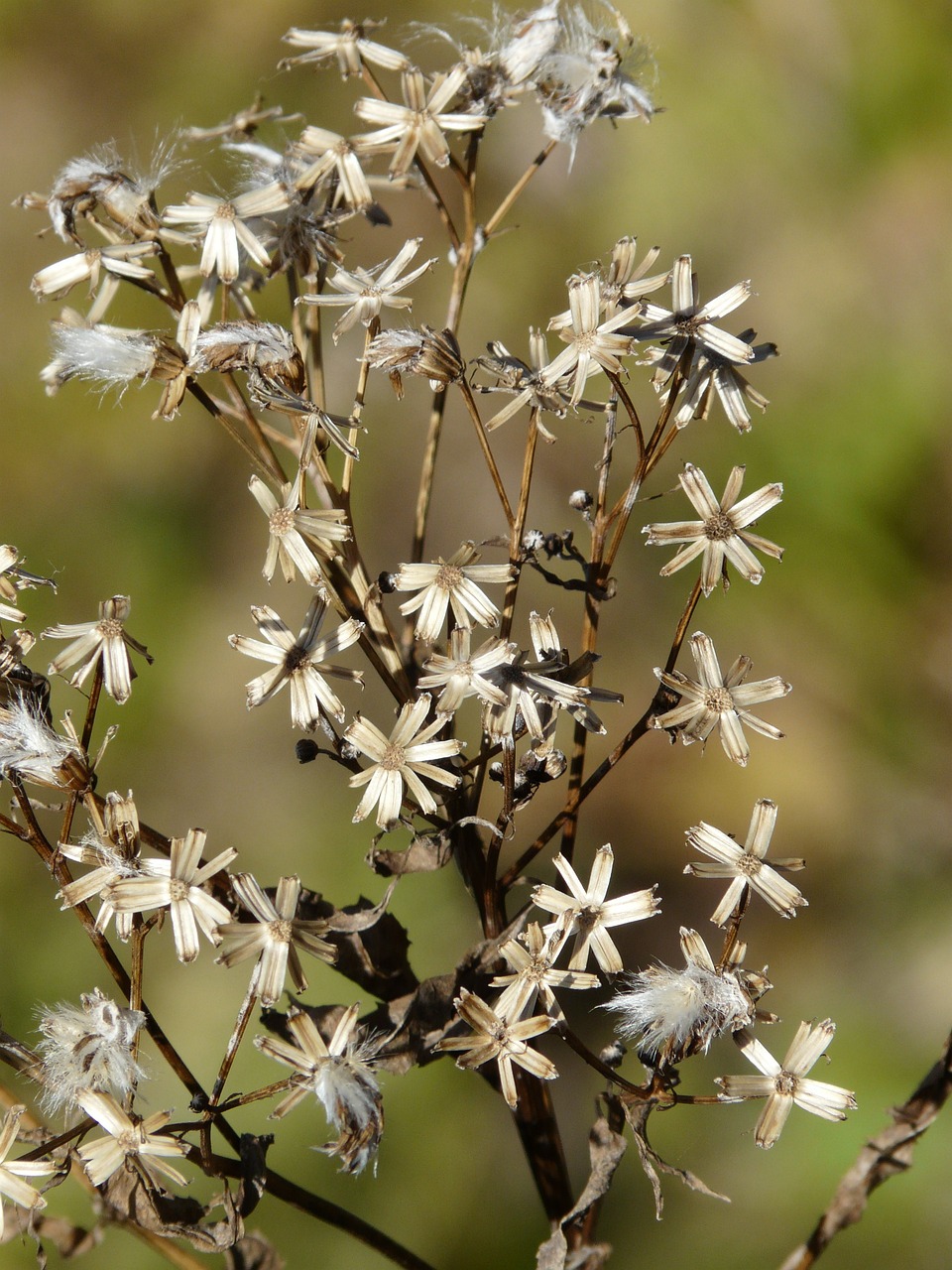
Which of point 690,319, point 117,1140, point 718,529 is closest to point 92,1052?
point 117,1140

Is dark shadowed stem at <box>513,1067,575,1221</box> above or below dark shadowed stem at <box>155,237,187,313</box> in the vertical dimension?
below

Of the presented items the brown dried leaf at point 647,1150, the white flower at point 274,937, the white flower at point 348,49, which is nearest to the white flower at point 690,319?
the white flower at point 348,49

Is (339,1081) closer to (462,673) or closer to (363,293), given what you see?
(462,673)

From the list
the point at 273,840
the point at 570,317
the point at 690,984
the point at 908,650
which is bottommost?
the point at 273,840

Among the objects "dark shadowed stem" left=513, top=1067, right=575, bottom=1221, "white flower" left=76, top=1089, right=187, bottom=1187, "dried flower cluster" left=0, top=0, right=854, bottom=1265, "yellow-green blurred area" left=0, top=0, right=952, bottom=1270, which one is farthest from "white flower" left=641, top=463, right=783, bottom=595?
"yellow-green blurred area" left=0, top=0, right=952, bottom=1270

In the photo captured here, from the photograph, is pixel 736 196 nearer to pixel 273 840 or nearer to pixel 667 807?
pixel 667 807

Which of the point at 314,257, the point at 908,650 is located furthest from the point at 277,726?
the point at 314,257

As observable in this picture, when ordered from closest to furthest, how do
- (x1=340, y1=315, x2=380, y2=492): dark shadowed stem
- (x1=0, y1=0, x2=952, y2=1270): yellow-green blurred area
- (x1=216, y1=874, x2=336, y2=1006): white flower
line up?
(x1=216, y1=874, x2=336, y2=1006): white flower, (x1=340, y1=315, x2=380, y2=492): dark shadowed stem, (x1=0, y1=0, x2=952, y2=1270): yellow-green blurred area

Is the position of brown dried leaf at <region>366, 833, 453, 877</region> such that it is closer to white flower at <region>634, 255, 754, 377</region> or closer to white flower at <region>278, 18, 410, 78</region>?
white flower at <region>634, 255, 754, 377</region>
